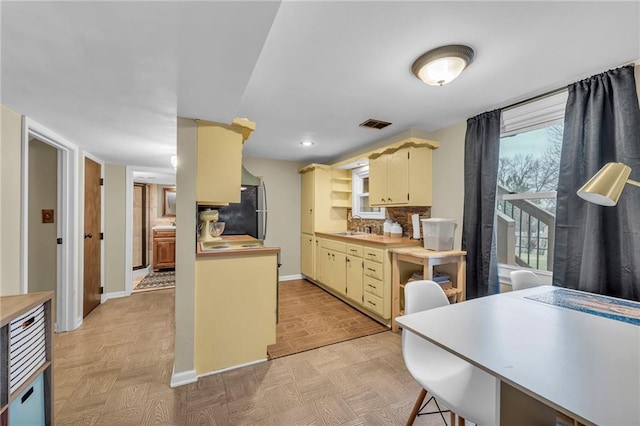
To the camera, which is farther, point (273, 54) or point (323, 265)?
point (323, 265)

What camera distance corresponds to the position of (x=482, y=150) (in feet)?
8.14

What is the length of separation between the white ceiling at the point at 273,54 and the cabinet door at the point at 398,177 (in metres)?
0.75

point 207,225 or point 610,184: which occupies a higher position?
point 610,184

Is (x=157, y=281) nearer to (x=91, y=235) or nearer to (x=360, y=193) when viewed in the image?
(x=91, y=235)

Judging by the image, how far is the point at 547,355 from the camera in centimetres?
88

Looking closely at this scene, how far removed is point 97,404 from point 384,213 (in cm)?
347

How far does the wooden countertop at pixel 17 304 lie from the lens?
1.11 meters

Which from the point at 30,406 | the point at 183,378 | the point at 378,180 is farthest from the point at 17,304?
the point at 378,180

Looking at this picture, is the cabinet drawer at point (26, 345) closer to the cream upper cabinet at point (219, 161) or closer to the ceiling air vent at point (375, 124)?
the cream upper cabinet at point (219, 161)

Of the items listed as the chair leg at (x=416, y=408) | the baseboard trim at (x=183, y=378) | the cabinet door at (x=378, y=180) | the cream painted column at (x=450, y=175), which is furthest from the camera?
the cabinet door at (x=378, y=180)

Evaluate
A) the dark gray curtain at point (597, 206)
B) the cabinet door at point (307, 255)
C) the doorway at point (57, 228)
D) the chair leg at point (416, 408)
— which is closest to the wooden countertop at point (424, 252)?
the dark gray curtain at point (597, 206)

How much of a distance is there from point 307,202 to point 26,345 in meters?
3.71

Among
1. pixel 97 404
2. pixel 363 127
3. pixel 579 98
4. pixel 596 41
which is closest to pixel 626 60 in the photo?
pixel 579 98

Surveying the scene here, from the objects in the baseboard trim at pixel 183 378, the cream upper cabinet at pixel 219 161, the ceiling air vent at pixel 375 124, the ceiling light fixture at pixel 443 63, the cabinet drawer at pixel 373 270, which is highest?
the ceiling air vent at pixel 375 124
